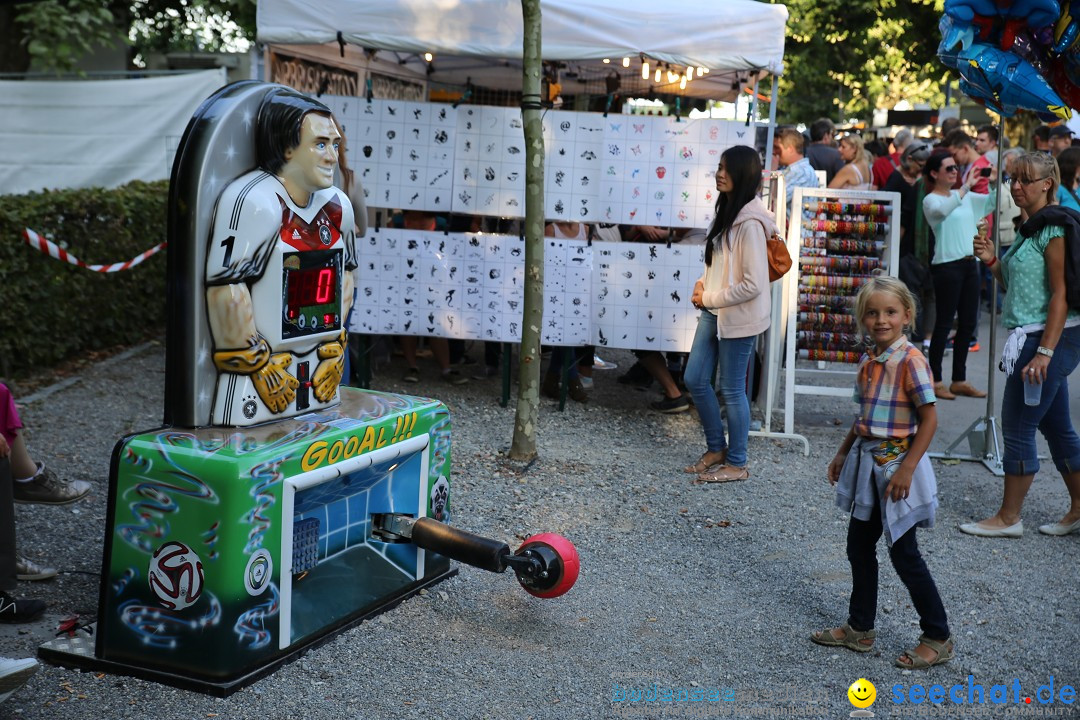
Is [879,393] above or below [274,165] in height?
below

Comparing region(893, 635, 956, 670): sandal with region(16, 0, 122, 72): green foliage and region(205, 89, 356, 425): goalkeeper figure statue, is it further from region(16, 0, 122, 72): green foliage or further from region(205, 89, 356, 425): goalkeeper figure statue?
region(16, 0, 122, 72): green foliage

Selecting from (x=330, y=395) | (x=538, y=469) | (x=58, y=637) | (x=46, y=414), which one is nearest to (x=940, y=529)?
(x=538, y=469)

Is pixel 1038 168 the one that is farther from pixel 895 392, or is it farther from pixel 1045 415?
pixel 895 392

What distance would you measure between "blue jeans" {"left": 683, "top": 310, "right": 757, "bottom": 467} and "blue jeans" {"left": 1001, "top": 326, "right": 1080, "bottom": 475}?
1.40 metres

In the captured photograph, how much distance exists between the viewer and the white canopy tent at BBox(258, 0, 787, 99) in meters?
7.16

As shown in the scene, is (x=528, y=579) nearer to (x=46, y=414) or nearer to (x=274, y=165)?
(x=274, y=165)

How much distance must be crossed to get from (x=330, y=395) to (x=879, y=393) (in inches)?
81.9

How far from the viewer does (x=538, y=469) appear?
6.37 meters

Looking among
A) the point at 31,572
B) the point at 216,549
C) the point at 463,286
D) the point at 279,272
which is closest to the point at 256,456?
the point at 216,549

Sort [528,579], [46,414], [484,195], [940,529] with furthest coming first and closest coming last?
[484,195] < [46,414] < [940,529] < [528,579]

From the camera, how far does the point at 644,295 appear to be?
766 centimetres

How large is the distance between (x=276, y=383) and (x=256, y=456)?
50 centimetres

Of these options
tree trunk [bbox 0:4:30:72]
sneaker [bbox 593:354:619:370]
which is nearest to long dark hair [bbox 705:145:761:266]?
sneaker [bbox 593:354:619:370]

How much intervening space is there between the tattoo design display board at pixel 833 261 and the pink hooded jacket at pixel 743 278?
1.17 metres
